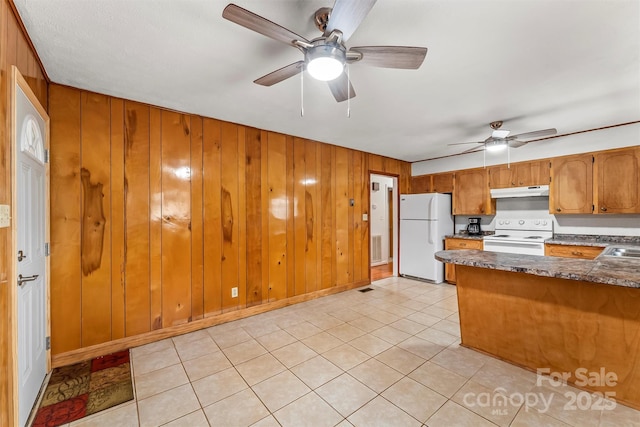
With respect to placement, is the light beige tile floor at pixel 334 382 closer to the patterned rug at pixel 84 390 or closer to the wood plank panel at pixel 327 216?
the patterned rug at pixel 84 390

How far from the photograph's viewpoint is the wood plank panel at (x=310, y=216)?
4074mm

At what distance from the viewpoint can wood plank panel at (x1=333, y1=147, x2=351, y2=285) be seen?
450 cm

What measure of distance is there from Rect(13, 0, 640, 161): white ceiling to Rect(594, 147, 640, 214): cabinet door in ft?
1.65

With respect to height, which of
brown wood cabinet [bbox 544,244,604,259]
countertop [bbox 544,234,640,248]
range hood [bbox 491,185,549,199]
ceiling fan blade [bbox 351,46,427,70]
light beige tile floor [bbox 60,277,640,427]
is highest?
ceiling fan blade [bbox 351,46,427,70]

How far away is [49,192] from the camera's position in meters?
2.30

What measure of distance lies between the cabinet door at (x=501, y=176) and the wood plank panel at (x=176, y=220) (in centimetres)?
468

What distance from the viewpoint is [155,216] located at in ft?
9.24

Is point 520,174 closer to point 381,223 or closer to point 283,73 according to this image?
point 381,223

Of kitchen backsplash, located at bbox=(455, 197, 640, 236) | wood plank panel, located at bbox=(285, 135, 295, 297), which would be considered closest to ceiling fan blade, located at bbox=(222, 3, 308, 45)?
wood plank panel, located at bbox=(285, 135, 295, 297)

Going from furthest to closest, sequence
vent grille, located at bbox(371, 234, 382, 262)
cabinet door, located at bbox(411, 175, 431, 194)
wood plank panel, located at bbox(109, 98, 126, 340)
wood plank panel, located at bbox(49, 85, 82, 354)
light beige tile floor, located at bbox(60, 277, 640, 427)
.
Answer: vent grille, located at bbox(371, 234, 382, 262), cabinet door, located at bbox(411, 175, 431, 194), wood plank panel, located at bbox(109, 98, 126, 340), wood plank panel, located at bbox(49, 85, 82, 354), light beige tile floor, located at bbox(60, 277, 640, 427)

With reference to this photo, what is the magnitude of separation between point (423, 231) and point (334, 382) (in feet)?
11.8

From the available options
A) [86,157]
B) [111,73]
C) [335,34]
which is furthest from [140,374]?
[335,34]

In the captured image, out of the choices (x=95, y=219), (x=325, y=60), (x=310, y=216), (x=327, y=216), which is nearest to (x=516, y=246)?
(x=327, y=216)

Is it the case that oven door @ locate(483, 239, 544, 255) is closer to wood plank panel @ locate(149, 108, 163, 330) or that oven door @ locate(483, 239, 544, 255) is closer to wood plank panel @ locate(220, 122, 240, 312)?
wood plank panel @ locate(220, 122, 240, 312)
